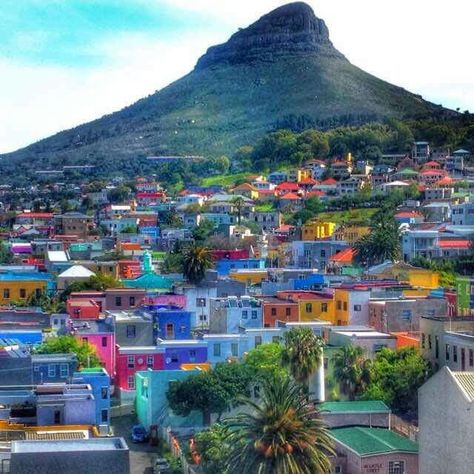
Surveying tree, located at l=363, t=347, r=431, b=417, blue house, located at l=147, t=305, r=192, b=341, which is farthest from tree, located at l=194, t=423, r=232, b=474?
blue house, located at l=147, t=305, r=192, b=341

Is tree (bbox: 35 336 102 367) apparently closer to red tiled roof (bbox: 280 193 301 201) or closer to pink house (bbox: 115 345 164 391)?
pink house (bbox: 115 345 164 391)

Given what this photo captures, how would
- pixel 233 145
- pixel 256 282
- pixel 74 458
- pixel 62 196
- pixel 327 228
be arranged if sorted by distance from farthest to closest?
1. pixel 233 145
2. pixel 62 196
3. pixel 327 228
4. pixel 256 282
5. pixel 74 458

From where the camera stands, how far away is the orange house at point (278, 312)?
203 feet

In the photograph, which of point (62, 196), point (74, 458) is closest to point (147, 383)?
point (74, 458)

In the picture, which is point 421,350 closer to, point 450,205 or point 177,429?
point 177,429

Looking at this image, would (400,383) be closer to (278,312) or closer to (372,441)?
(372,441)

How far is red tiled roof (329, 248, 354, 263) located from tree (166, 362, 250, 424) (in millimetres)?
37538

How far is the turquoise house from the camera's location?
163 feet

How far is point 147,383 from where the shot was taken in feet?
168

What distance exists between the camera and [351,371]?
47938mm

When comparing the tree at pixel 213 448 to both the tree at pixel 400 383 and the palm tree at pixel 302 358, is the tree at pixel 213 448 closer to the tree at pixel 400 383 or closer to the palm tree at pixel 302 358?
the palm tree at pixel 302 358

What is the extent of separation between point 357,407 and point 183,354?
13.6m

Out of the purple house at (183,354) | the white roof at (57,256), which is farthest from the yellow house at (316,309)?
the white roof at (57,256)

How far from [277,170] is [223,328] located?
3419 inches
